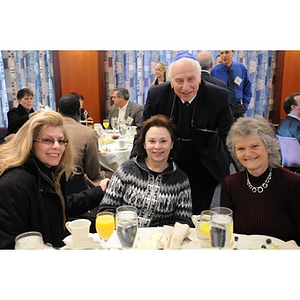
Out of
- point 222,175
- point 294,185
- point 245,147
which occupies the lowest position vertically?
point 222,175

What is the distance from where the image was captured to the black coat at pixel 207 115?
6.75ft

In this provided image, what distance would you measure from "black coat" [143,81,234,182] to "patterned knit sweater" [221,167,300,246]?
505mm

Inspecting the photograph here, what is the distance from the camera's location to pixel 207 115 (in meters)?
2.05

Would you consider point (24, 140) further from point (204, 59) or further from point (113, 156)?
point (204, 59)

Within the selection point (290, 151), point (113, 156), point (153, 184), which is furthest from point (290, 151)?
point (153, 184)

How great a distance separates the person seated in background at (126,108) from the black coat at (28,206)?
116 inches

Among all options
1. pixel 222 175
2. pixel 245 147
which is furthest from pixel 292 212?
pixel 222 175

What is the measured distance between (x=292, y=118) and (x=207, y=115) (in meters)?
1.39

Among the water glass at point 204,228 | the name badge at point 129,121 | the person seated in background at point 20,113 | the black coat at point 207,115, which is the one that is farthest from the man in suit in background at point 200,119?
the name badge at point 129,121

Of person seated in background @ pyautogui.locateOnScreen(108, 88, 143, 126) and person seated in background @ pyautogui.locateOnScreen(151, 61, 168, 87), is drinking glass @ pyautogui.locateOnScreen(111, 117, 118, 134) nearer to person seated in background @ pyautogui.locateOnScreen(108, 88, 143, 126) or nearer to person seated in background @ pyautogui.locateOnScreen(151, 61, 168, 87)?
person seated in background @ pyautogui.locateOnScreen(108, 88, 143, 126)

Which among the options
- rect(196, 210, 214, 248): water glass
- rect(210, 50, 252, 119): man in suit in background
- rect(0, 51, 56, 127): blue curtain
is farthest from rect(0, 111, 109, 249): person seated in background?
rect(0, 51, 56, 127): blue curtain

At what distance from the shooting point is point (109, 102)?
5598mm
